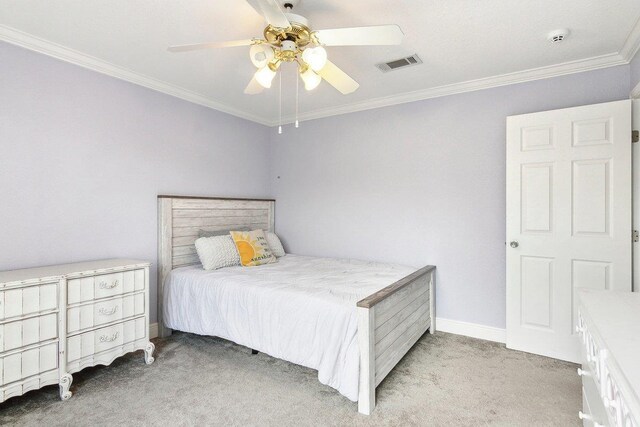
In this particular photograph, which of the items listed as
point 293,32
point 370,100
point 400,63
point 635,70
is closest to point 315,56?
point 293,32

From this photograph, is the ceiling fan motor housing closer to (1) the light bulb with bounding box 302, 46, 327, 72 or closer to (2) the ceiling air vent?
(1) the light bulb with bounding box 302, 46, 327, 72

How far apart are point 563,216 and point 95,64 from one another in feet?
12.8

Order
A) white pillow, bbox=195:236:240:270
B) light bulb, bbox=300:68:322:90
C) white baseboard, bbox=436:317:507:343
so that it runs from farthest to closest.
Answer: white pillow, bbox=195:236:240:270 → white baseboard, bbox=436:317:507:343 → light bulb, bbox=300:68:322:90

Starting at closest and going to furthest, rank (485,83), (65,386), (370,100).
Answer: (65,386), (485,83), (370,100)

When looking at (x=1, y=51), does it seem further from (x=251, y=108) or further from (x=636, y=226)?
(x=636, y=226)

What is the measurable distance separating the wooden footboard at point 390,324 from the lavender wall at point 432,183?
0.36m

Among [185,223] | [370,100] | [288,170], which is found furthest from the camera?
[288,170]

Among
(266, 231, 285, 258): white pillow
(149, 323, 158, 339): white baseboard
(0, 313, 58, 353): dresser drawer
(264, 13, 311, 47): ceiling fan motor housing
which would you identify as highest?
(264, 13, 311, 47): ceiling fan motor housing

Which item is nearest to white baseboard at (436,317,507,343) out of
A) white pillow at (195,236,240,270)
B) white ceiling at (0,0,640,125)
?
white pillow at (195,236,240,270)

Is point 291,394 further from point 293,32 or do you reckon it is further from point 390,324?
point 293,32

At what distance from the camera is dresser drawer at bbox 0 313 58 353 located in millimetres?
1825

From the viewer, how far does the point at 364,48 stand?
239cm

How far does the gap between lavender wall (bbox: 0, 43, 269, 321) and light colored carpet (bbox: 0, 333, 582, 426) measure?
90 cm

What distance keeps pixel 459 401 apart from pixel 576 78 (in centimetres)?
264
